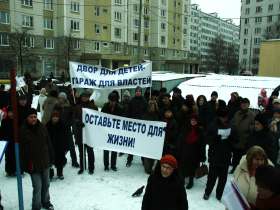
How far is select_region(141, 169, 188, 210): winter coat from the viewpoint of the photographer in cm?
390

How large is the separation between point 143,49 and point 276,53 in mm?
45575

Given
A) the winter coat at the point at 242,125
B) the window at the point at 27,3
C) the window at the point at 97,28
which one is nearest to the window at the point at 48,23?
the window at the point at 27,3

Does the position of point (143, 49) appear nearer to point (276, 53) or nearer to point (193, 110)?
point (276, 53)

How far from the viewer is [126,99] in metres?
10.4

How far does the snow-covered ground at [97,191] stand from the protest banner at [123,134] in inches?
28.5

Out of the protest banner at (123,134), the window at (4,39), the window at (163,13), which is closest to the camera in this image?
the protest banner at (123,134)

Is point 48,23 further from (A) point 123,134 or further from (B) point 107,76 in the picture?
(A) point 123,134

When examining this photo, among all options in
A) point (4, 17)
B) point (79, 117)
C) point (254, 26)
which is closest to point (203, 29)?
point (254, 26)

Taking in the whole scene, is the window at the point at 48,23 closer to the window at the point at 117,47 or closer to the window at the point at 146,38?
the window at the point at 117,47

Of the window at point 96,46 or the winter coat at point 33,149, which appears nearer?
the winter coat at point 33,149

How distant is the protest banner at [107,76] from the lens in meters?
8.38

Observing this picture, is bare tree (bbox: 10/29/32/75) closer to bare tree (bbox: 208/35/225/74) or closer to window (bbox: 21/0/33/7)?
window (bbox: 21/0/33/7)

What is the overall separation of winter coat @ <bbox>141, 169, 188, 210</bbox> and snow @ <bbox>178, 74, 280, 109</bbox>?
35.5 feet

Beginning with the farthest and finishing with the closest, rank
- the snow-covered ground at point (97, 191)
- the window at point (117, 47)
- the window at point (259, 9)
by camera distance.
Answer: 1. the window at point (259, 9)
2. the window at point (117, 47)
3. the snow-covered ground at point (97, 191)
